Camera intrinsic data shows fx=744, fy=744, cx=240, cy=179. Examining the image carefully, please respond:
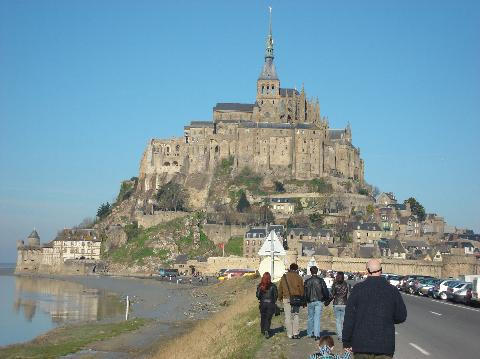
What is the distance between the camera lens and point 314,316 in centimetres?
1698

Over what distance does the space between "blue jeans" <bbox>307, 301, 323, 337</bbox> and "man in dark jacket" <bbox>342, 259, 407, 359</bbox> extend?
7577 millimetres

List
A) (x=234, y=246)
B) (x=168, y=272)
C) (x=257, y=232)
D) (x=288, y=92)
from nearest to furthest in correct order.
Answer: (x=168, y=272) < (x=257, y=232) < (x=234, y=246) < (x=288, y=92)

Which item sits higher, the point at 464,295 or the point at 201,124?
the point at 201,124

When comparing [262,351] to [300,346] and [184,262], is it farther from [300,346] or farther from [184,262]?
[184,262]

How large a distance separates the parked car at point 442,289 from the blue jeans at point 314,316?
19437 mm

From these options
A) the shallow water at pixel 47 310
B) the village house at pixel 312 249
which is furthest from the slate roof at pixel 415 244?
the shallow water at pixel 47 310

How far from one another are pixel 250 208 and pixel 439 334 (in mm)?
102669

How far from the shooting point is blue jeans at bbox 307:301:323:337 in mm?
16609

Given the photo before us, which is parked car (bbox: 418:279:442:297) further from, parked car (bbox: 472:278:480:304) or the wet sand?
the wet sand

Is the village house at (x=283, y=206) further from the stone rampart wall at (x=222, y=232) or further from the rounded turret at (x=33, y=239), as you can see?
the rounded turret at (x=33, y=239)

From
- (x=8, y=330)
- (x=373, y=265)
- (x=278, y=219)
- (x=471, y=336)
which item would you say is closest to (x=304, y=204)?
(x=278, y=219)

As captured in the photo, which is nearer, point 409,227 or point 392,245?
point 392,245

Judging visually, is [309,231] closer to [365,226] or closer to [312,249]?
[312,249]

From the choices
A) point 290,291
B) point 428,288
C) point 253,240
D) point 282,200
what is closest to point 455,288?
point 428,288
